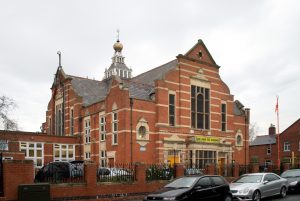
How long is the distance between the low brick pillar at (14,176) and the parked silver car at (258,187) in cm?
935

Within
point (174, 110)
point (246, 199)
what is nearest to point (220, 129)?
point (174, 110)

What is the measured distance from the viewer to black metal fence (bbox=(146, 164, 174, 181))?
23.9m

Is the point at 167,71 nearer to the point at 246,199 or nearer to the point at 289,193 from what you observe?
the point at 289,193

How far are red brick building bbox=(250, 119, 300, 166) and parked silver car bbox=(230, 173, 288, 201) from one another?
4235 centimetres

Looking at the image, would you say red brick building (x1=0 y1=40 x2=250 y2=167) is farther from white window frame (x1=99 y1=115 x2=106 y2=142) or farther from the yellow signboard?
white window frame (x1=99 y1=115 x2=106 y2=142)

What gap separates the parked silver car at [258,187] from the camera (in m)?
19.1

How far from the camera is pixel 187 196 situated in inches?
620

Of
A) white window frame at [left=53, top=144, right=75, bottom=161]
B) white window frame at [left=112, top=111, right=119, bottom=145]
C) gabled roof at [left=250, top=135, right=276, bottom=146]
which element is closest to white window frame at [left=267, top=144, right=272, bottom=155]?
gabled roof at [left=250, top=135, right=276, bottom=146]

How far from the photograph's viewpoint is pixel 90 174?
20016mm

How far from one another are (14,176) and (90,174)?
3936 mm

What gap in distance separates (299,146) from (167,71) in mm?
34140

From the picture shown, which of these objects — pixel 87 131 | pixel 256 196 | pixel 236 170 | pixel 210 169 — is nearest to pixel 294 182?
pixel 210 169

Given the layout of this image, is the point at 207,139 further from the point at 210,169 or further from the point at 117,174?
the point at 117,174

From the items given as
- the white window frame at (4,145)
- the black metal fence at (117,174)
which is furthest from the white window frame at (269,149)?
the black metal fence at (117,174)
